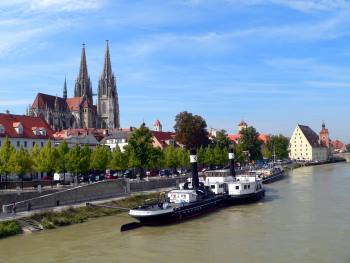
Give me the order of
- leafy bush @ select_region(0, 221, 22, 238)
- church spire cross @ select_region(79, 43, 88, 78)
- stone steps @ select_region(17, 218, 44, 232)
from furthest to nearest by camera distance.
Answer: church spire cross @ select_region(79, 43, 88, 78), stone steps @ select_region(17, 218, 44, 232), leafy bush @ select_region(0, 221, 22, 238)

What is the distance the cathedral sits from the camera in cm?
13862

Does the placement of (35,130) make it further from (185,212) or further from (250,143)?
(250,143)

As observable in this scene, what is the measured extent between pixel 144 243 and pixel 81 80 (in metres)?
145

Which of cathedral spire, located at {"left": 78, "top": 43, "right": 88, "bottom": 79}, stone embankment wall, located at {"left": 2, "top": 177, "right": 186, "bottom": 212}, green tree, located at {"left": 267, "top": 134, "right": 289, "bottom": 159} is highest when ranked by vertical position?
cathedral spire, located at {"left": 78, "top": 43, "right": 88, "bottom": 79}

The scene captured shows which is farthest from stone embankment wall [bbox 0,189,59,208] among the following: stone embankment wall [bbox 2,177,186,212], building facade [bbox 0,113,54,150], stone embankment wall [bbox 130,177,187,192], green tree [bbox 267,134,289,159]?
green tree [bbox 267,134,289,159]

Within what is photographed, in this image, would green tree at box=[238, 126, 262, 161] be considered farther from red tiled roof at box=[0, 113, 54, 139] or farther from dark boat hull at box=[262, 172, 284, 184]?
red tiled roof at box=[0, 113, 54, 139]

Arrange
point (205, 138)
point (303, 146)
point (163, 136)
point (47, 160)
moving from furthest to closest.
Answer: point (303, 146) → point (163, 136) → point (205, 138) → point (47, 160)

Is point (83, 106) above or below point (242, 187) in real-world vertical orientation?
above

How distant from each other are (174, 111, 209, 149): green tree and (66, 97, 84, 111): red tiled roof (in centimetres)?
6058

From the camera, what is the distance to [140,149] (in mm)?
67188

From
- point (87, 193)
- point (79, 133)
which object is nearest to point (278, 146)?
point (79, 133)

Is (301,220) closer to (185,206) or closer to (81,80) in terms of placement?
(185,206)

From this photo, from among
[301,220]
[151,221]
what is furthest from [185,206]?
[301,220]

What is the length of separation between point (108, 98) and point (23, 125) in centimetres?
10003
